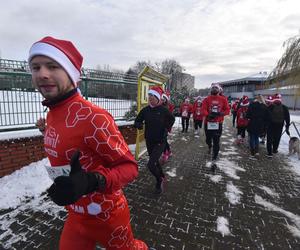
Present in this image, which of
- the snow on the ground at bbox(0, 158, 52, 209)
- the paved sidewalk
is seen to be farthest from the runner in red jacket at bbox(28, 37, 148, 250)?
the snow on the ground at bbox(0, 158, 52, 209)

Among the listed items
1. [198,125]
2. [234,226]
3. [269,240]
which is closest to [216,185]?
[234,226]

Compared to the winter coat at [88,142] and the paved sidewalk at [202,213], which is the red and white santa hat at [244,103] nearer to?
the paved sidewalk at [202,213]

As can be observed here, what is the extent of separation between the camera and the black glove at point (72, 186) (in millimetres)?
1122

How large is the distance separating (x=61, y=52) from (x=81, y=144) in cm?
62

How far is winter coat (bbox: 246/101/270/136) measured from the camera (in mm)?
7648

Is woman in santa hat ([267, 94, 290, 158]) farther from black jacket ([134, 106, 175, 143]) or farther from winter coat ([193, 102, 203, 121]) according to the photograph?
black jacket ([134, 106, 175, 143])

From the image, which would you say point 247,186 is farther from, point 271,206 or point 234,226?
point 234,226

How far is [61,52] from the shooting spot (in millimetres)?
1500

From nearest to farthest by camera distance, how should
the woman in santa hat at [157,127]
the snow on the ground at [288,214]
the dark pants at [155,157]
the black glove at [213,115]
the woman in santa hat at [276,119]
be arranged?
the snow on the ground at [288,214] → the dark pants at [155,157] → the woman in santa hat at [157,127] → the black glove at [213,115] → the woman in santa hat at [276,119]

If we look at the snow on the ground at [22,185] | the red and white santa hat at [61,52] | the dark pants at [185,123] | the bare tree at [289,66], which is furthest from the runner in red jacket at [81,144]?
the bare tree at [289,66]

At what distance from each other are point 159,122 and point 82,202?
3.06 m

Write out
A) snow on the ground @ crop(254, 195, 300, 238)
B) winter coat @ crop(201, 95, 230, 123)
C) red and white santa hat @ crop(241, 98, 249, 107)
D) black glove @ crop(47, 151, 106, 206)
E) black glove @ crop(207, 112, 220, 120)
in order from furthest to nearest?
red and white santa hat @ crop(241, 98, 249, 107), winter coat @ crop(201, 95, 230, 123), black glove @ crop(207, 112, 220, 120), snow on the ground @ crop(254, 195, 300, 238), black glove @ crop(47, 151, 106, 206)

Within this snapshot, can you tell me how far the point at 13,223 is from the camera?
11.1 ft

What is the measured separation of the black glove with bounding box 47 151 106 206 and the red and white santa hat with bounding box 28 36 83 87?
650 mm
